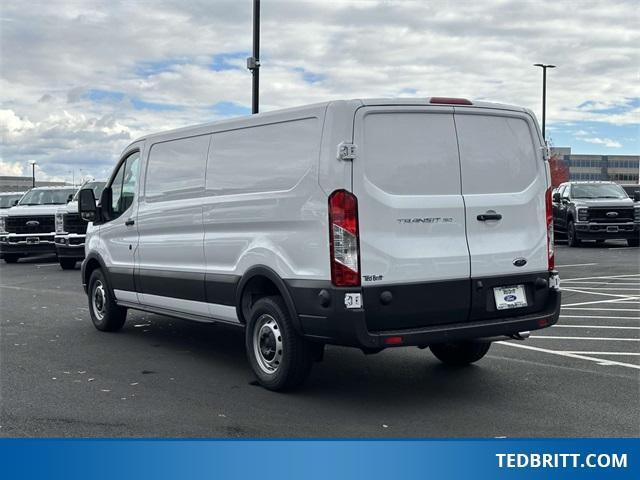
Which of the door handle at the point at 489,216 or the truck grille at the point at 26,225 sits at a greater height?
the door handle at the point at 489,216

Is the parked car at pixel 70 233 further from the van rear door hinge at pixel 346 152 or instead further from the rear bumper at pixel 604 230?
the rear bumper at pixel 604 230

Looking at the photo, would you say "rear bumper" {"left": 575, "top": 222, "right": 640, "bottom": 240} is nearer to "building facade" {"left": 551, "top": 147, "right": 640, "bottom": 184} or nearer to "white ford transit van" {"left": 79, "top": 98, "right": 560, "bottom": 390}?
"white ford transit van" {"left": 79, "top": 98, "right": 560, "bottom": 390}

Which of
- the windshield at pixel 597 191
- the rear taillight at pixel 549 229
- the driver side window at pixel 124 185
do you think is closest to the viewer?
the rear taillight at pixel 549 229

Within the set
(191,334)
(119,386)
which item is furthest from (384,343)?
(191,334)

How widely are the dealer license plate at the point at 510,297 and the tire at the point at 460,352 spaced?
0.87 meters

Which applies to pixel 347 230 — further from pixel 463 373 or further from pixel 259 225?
pixel 463 373

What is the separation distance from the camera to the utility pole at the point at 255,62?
54.0ft

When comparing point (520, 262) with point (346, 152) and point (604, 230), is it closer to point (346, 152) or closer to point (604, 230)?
point (346, 152)

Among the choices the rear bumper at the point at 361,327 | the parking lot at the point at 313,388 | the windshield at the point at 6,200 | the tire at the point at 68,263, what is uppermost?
the windshield at the point at 6,200

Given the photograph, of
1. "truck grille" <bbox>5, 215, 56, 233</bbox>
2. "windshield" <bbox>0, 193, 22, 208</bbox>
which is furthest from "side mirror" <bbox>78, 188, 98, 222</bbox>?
"windshield" <bbox>0, 193, 22, 208</bbox>

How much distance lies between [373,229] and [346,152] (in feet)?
1.91

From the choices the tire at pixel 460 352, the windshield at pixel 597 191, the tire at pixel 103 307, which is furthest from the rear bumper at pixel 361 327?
the windshield at pixel 597 191

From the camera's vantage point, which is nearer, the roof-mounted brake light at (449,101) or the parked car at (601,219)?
the roof-mounted brake light at (449,101)

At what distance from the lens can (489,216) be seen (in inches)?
248
